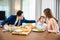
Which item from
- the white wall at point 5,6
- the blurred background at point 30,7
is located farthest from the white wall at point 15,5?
the white wall at point 5,6

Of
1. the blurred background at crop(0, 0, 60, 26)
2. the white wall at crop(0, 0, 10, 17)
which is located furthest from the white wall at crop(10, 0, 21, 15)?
the white wall at crop(0, 0, 10, 17)

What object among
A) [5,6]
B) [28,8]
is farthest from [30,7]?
[5,6]

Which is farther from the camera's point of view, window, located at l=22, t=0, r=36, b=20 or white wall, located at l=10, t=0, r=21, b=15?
window, located at l=22, t=0, r=36, b=20

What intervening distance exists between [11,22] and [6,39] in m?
2.40

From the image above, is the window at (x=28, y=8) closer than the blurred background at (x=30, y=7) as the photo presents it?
No

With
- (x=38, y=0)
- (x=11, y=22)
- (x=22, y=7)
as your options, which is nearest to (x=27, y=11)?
(x=22, y=7)

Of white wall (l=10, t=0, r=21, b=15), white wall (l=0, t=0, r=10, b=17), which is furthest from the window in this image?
white wall (l=0, t=0, r=10, b=17)

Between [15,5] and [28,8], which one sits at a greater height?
[15,5]

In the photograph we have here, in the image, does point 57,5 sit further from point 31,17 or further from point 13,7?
point 13,7

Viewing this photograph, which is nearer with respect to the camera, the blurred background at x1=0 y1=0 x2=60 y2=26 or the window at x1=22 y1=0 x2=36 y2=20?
the blurred background at x1=0 y1=0 x2=60 y2=26

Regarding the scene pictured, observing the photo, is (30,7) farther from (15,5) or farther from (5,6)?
(5,6)

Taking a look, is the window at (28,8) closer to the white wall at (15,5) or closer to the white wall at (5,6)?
the white wall at (15,5)

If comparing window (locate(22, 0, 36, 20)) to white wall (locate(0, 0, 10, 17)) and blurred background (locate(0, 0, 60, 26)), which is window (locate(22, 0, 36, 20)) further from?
white wall (locate(0, 0, 10, 17))

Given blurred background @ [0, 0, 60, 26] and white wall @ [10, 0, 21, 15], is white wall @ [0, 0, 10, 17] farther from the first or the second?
white wall @ [10, 0, 21, 15]
